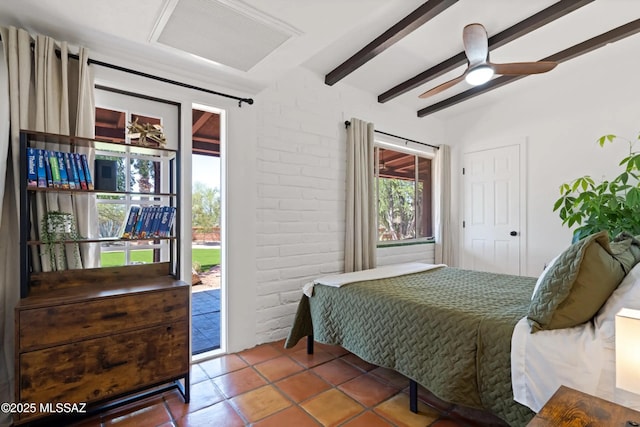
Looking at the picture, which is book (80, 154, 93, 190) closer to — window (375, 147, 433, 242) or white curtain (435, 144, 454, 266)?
window (375, 147, 433, 242)

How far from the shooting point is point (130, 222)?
1.96 metres

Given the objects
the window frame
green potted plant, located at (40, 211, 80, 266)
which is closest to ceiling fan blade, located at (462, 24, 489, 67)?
the window frame

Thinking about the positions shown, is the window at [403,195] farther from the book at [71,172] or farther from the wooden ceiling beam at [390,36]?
the book at [71,172]

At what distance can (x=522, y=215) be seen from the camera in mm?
3879

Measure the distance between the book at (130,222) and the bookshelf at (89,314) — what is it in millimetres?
72

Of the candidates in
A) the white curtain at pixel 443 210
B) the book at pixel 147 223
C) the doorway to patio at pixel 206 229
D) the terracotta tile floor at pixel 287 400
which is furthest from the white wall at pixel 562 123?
the book at pixel 147 223

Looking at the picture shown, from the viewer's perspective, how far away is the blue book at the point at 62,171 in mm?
1729

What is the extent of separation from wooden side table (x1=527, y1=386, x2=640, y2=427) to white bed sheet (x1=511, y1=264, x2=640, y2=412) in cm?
34

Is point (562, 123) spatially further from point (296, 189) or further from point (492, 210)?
point (296, 189)

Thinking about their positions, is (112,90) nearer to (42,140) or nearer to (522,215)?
(42,140)

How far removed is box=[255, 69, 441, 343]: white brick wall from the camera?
2.78 metres

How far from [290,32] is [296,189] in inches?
54.8

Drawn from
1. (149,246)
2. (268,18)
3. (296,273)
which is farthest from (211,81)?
(296,273)

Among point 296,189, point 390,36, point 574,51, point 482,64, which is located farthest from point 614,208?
point 296,189
